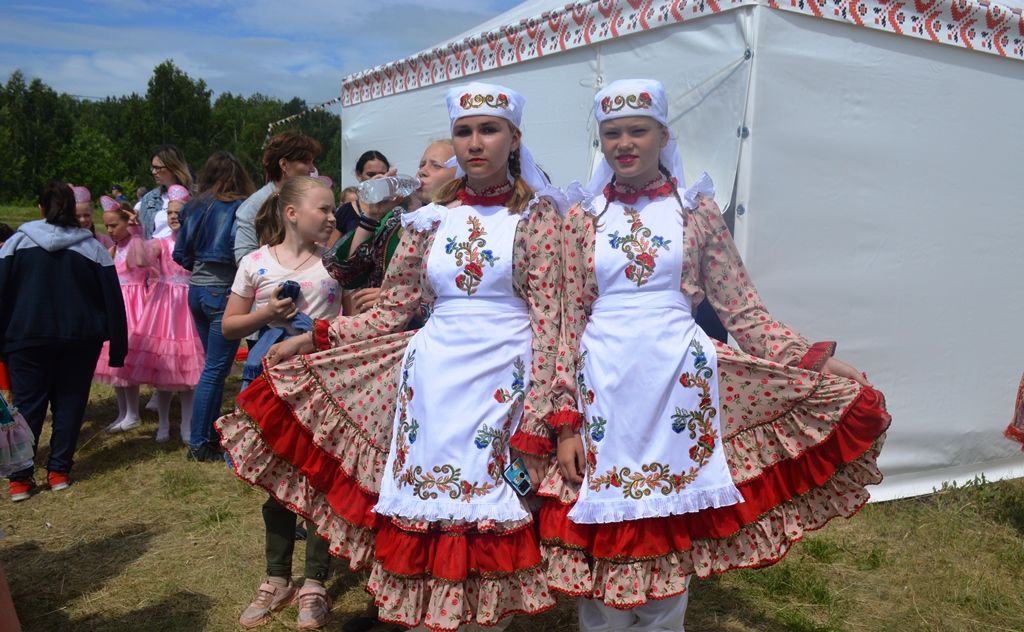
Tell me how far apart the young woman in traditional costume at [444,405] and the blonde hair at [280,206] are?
949 millimetres

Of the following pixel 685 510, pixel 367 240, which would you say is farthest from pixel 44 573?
pixel 685 510

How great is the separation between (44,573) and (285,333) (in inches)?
72.9

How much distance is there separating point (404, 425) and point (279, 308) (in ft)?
3.39

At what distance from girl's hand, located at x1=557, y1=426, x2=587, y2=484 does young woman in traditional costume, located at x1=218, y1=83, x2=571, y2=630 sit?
42 millimetres

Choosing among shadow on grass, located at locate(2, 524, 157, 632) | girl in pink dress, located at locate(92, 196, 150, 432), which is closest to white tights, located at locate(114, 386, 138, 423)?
girl in pink dress, located at locate(92, 196, 150, 432)

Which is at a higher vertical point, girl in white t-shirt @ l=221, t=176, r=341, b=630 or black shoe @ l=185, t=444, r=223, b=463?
girl in white t-shirt @ l=221, t=176, r=341, b=630

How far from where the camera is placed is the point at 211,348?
522 cm

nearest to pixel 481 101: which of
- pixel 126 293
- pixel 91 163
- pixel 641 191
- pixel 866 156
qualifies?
pixel 641 191

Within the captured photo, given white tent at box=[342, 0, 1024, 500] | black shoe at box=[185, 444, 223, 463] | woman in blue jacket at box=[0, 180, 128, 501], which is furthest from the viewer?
black shoe at box=[185, 444, 223, 463]

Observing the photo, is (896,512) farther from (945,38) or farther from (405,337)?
(405,337)

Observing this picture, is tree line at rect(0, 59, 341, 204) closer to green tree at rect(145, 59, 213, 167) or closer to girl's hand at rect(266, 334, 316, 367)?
green tree at rect(145, 59, 213, 167)

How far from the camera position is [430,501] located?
2.38 meters

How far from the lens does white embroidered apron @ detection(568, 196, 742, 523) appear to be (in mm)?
2369

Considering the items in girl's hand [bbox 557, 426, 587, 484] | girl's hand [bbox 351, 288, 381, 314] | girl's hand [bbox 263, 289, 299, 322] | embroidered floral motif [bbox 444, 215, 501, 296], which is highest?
embroidered floral motif [bbox 444, 215, 501, 296]
